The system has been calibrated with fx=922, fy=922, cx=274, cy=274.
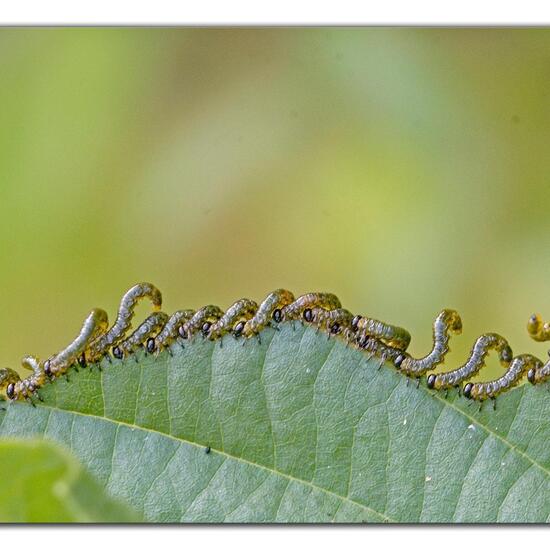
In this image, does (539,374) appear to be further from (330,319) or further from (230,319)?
(230,319)

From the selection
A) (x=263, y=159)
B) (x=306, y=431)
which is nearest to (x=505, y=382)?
(x=306, y=431)

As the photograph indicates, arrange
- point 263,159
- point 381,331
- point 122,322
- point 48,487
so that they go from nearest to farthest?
→ 1. point 48,487
2. point 381,331
3. point 122,322
4. point 263,159

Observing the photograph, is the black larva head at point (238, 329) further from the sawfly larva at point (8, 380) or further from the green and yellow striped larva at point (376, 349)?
the sawfly larva at point (8, 380)

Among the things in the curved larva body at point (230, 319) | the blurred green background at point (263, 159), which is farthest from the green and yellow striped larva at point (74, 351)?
the blurred green background at point (263, 159)

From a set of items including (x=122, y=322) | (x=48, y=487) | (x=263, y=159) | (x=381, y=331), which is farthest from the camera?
(x=263, y=159)

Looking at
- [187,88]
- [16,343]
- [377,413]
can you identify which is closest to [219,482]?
[377,413]

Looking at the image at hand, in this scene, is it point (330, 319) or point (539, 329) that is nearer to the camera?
point (330, 319)
